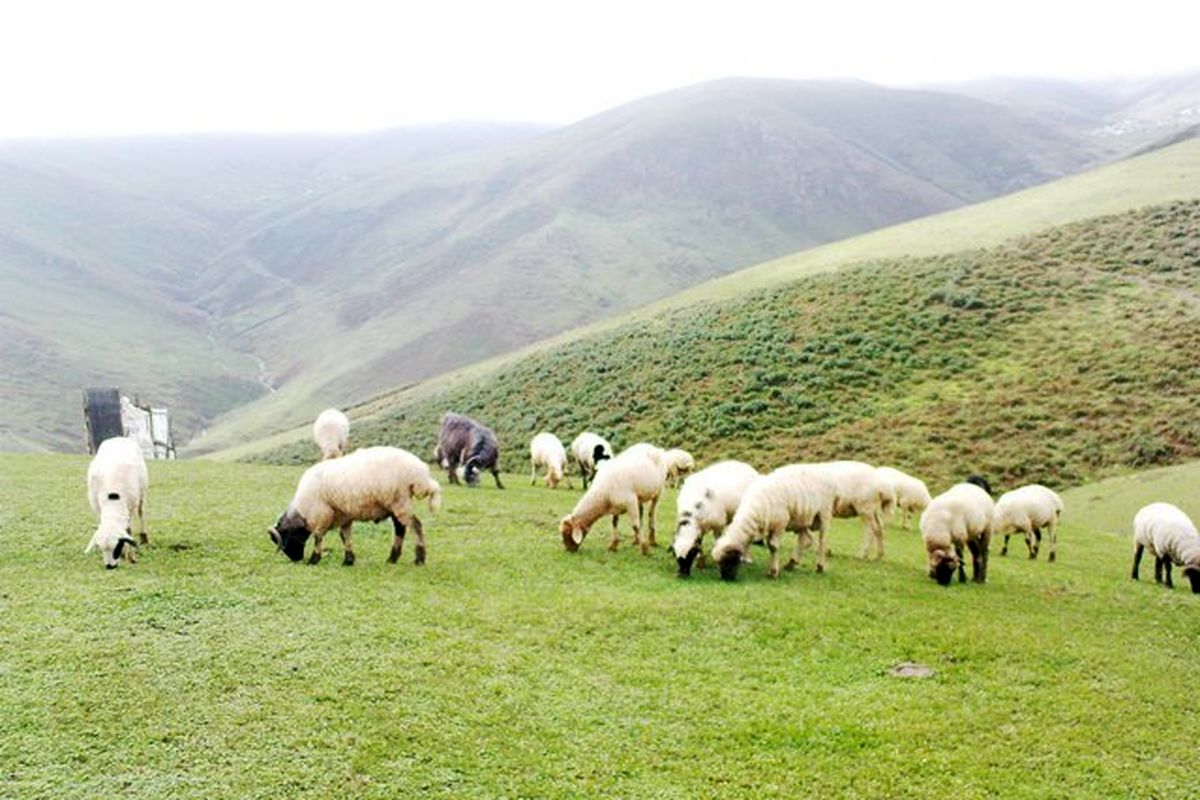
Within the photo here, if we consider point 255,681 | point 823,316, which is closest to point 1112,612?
point 255,681

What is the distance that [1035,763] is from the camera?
8.75m

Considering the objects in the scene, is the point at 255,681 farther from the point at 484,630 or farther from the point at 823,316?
the point at 823,316

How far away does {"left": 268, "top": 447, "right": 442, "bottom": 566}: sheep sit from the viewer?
13461 mm

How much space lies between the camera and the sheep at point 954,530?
584 inches

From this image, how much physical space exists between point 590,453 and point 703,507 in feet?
35.3

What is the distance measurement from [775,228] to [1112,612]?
180 metres

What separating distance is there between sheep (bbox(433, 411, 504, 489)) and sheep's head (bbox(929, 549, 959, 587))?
12.9 m

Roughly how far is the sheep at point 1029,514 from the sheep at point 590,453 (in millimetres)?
9998

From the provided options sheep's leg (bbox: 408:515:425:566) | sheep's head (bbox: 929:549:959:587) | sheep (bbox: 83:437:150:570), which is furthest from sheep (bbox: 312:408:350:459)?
sheep's head (bbox: 929:549:959:587)

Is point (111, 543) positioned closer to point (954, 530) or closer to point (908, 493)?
point (954, 530)

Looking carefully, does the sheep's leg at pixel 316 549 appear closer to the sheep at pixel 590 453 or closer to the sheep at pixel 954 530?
the sheep at pixel 954 530

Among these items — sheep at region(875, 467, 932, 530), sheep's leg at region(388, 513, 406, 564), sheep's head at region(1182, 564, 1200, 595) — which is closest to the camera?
sheep's leg at region(388, 513, 406, 564)

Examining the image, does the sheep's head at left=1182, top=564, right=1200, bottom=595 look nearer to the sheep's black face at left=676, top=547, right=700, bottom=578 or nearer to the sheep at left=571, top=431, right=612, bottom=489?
the sheep's black face at left=676, top=547, right=700, bottom=578

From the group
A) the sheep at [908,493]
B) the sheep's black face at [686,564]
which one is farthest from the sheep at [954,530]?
the sheep at [908,493]
